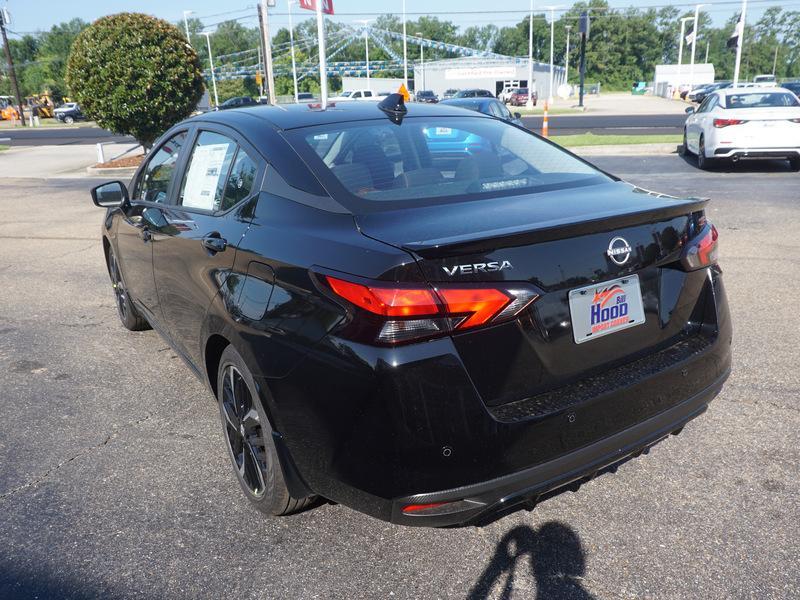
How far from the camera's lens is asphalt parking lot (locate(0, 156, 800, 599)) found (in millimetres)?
2416

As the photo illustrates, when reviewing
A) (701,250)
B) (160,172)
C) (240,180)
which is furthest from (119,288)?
(701,250)

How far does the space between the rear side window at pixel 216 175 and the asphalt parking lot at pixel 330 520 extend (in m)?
1.25

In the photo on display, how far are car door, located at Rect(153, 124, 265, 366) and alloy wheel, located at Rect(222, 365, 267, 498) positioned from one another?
1.09 ft

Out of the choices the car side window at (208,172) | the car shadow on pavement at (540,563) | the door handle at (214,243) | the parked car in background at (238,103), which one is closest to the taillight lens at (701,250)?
the car shadow on pavement at (540,563)

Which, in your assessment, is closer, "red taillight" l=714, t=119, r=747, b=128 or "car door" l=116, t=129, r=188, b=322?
"car door" l=116, t=129, r=188, b=322

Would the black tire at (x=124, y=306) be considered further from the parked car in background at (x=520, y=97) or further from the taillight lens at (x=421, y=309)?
the parked car in background at (x=520, y=97)

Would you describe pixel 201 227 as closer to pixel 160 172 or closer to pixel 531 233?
pixel 160 172

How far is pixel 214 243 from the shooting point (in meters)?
2.88

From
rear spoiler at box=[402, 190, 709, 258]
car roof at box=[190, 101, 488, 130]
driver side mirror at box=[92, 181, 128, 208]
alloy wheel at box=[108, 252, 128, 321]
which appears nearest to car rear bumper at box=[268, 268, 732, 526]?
rear spoiler at box=[402, 190, 709, 258]

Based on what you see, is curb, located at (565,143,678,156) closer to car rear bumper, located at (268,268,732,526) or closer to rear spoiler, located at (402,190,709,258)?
rear spoiler, located at (402,190,709,258)

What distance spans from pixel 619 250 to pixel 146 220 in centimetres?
265

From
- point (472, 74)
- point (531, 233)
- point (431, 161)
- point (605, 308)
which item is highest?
point (472, 74)

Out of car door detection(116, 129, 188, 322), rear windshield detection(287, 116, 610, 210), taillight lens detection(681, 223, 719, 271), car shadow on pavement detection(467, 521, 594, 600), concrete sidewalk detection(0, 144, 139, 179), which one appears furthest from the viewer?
concrete sidewalk detection(0, 144, 139, 179)

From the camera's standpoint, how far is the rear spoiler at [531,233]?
6.70 ft
